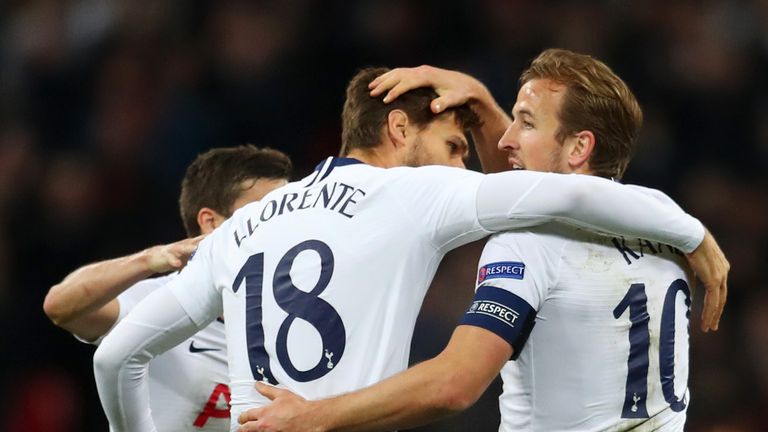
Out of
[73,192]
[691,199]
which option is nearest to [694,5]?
[691,199]

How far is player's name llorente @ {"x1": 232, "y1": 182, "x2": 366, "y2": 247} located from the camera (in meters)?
3.29

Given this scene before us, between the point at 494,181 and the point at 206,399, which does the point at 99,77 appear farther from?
the point at 494,181

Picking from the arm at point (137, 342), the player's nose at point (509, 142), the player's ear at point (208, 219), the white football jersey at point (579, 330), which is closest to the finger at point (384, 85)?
the player's nose at point (509, 142)

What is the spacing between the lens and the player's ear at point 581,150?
343cm

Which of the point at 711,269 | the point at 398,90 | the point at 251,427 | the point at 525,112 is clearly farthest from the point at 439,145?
the point at 251,427

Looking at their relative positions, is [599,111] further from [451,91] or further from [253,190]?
[253,190]

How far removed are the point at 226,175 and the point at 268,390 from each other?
164cm

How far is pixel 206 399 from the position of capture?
167 inches

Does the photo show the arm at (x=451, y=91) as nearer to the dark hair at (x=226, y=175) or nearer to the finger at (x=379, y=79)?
the finger at (x=379, y=79)

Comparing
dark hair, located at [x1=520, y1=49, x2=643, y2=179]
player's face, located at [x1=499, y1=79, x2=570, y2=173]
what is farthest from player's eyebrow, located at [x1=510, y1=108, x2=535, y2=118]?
dark hair, located at [x1=520, y1=49, x2=643, y2=179]

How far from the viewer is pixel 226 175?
461 centimetres

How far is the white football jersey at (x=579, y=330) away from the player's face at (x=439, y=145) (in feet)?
2.02

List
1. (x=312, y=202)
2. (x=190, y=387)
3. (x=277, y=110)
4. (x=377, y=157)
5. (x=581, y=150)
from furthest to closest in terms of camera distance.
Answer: (x=277, y=110) → (x=190, y=387) → (x=377, y=157) → (x=581, y=150) → (x=312, y=202)

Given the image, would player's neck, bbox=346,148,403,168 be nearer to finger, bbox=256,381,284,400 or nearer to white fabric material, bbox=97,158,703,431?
white fabric material, bbox=97,158,703,431
